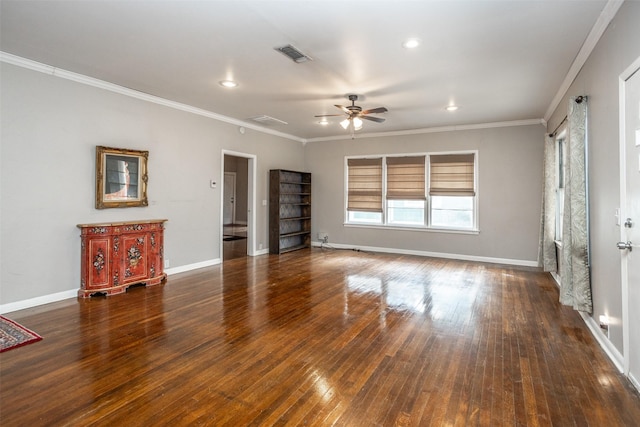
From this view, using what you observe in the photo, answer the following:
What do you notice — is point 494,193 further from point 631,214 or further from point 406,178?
point 631,214

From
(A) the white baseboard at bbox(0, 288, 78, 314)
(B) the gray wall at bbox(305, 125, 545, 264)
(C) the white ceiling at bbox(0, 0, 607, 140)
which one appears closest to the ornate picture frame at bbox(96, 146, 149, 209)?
(C) the white ceiling at bbox(0, 0, 607, 140)

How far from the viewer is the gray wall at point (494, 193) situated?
21.0 feet

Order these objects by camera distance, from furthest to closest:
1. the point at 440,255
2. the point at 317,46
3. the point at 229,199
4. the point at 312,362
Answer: the point at 229,199
the point at 440,255
the point at 317,46
the point at 312,362

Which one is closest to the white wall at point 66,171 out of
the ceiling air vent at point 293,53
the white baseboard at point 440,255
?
the ceiling air vent at point 293,53

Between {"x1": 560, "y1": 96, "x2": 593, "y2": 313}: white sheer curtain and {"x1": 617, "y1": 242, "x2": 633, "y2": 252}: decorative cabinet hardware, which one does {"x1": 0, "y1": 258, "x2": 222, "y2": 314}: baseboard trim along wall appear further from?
{"x1": 560, "y1": 96, "x2": 593, "y2": 313}: white sheer curtain

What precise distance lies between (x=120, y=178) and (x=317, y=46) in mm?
3416

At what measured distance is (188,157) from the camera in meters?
5.82

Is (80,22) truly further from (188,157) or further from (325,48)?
(188,157)

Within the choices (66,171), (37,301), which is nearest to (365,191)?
(66,171)

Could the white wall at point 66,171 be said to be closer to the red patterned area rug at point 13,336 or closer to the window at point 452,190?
the red patterned area rug at point 13,336

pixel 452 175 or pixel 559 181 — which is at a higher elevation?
pixel 452 175

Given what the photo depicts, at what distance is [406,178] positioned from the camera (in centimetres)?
766

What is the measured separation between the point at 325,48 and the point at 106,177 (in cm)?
349

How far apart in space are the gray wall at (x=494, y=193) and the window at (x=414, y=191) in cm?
20
